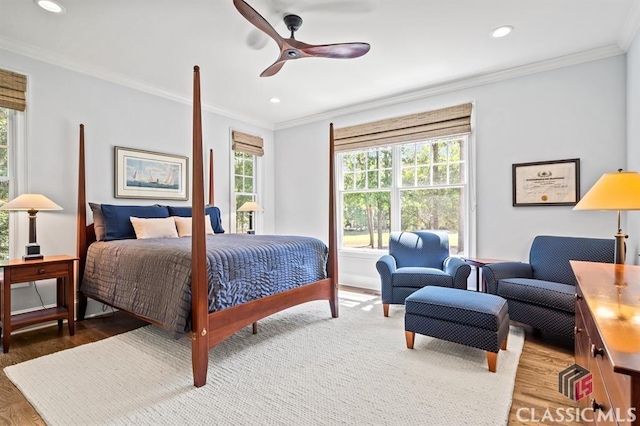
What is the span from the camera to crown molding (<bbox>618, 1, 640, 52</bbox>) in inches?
98.1

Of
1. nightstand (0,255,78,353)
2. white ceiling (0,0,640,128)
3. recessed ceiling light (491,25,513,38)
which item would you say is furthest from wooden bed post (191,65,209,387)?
recessed ceiling light (491,25,513,38)

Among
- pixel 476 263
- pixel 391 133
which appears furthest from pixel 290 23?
pixel 476 263

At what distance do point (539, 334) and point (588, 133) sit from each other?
2.04 metres

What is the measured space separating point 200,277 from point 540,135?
3652 mm

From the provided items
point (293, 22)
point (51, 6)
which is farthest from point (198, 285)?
point (51, 6)

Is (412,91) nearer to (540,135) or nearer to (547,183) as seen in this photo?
(540,135)

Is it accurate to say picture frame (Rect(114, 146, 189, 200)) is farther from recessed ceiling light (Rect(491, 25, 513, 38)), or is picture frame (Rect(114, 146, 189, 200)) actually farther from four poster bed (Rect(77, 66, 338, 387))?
recessed ceiling light (Rect(491, 25, 513, 38))

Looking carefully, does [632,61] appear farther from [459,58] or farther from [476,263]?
[476,263]

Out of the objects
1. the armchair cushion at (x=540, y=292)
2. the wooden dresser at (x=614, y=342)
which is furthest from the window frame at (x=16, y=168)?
the armchair cushion at (x=540, y=292)

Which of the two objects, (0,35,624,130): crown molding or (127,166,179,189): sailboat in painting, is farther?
(127,166,179,189): sailboat in painting

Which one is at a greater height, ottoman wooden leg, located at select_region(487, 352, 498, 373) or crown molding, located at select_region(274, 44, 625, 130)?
crown molding, located at select_region(274, 44, 625, 130)

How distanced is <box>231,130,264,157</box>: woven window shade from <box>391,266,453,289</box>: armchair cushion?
3.22m

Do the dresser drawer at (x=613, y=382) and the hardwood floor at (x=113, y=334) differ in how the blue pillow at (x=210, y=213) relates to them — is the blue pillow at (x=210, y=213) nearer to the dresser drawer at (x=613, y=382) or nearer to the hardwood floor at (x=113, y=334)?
the hardwood floor at (x=113, y=334)

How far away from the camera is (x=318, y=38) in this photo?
2928mm
